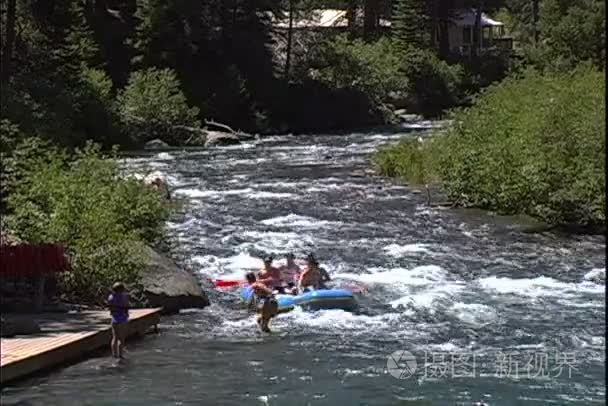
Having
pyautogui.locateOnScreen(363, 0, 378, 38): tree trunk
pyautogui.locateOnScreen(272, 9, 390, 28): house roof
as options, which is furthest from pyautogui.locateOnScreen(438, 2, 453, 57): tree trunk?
pyautogui.locateOnScreen(272, 9, 390, 28): house roof

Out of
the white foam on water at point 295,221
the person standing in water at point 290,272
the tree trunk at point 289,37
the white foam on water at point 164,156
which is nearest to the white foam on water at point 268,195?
the white foam on water at point 295,221

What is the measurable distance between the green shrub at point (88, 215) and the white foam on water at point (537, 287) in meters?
5.90

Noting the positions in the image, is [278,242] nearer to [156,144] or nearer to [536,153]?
[536,153]

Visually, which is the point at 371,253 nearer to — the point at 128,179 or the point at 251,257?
the point at 251,257

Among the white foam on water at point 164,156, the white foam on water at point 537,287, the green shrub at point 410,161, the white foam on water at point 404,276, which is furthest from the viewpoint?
the white foam on water at point 164,156

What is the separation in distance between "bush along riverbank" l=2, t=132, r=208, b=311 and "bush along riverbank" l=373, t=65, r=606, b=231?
369 inches

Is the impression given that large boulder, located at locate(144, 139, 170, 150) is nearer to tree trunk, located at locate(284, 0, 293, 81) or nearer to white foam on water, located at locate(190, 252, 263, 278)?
tree trunk, located at locate(284, 0, 293, 81)

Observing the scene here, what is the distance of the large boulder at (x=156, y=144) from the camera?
48103 millimetres

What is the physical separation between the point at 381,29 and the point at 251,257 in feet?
193

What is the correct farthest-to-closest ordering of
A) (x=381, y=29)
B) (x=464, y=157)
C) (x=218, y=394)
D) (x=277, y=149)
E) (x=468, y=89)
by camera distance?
(x=381, y=29), (x=468, y=89), (x=277, y=149), (x=464, y=157), (x=218, y=394)

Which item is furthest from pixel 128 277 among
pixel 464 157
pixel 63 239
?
pixel 464 157

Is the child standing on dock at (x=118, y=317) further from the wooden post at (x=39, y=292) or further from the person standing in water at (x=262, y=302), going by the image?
the person standing in water at (x=262, y=302)

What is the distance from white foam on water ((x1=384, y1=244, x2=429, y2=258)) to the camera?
76.6 feet

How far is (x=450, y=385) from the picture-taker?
13.7 m
